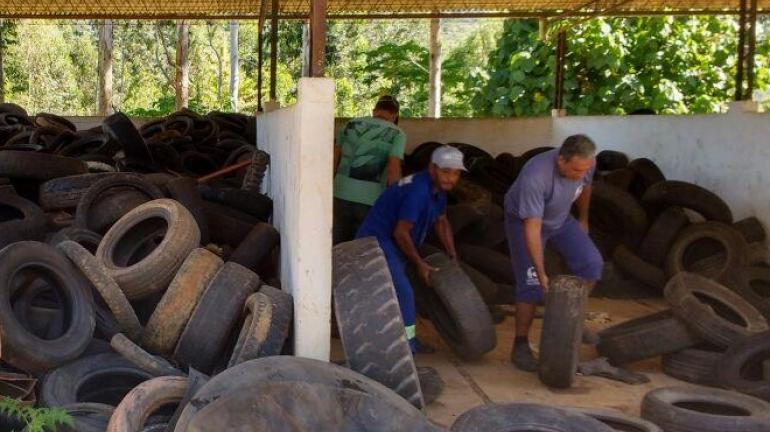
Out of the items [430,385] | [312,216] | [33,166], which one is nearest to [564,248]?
[430,385]

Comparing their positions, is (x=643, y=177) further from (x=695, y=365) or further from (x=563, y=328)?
(x=563, y=328)

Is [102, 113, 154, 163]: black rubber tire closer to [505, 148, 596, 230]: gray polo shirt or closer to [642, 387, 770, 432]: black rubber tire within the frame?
[505, 148, 596, 230]: gray polo shirt

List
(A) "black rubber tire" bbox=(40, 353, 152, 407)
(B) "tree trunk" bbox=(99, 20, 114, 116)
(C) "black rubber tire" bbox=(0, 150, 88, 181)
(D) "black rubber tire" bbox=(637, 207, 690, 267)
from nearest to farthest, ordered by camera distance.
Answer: (A) "black rubber tire" bbox=(40, 353, 152, 407) < (C) "black rubber tire" bbox=(0, 150, 88, 181) < (D) "black rubber tire" bbox=(637, 207, 690, 267) < (B) "tree trunk" bbox=(99, 20, 114, 116)

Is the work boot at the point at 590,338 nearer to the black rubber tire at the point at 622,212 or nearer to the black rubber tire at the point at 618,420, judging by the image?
the black rubber tire at the point at 618,420

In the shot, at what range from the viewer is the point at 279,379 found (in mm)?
4301

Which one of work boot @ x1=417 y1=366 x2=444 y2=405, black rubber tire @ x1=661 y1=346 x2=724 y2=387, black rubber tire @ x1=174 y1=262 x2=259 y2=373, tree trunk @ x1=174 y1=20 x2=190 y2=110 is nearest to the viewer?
black rubber tire @ x1=174 y1=262 x2=259 y2=373

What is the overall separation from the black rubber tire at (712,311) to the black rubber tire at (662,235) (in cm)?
214

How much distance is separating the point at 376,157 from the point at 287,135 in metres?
1.23

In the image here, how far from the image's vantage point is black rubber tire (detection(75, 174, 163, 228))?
6.71 meters

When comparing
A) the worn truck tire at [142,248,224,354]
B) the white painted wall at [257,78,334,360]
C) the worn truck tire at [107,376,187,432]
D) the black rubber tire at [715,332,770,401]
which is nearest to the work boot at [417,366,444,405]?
the white painted wall at [257,78,334,360]

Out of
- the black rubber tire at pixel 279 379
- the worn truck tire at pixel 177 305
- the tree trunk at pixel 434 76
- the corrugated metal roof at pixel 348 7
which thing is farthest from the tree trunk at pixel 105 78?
the black rubber tire at pixel 279 379

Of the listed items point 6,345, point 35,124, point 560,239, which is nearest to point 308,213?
point 6,345

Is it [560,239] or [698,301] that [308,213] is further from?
[698,301]

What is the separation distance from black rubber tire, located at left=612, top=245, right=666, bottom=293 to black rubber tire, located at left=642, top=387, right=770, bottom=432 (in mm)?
3383
